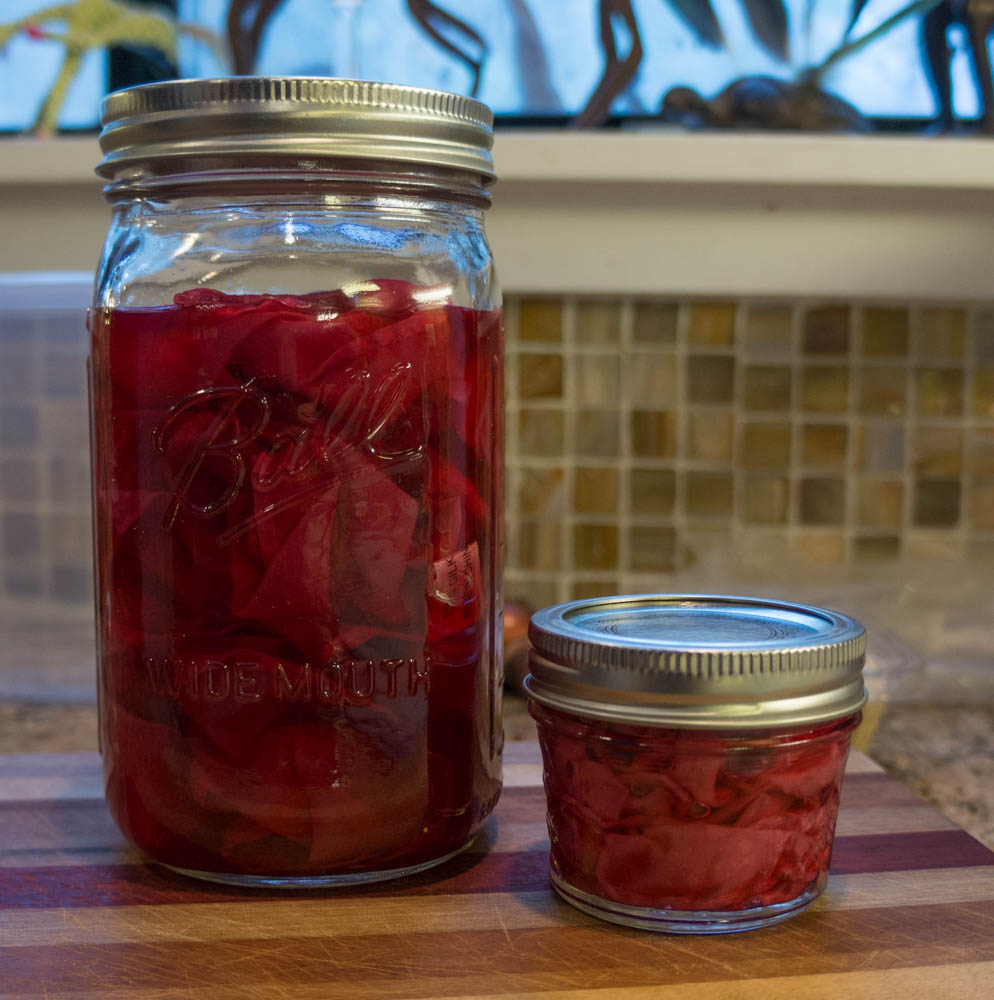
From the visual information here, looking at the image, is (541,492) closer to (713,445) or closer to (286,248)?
(713,445)

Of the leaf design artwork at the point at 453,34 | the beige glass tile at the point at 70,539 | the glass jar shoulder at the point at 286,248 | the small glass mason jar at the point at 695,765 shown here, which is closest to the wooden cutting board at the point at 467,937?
the small glass mason jar at the point at 695,765

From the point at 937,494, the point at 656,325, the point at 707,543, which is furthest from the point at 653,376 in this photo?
the point at 937,494

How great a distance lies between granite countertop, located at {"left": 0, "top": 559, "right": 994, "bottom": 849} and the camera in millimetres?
831

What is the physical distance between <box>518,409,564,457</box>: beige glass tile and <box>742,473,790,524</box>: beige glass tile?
15 centimetres

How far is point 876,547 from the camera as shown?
38.4 inches

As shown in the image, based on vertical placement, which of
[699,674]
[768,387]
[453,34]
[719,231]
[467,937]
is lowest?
[467,937]

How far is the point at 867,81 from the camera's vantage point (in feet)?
3.22

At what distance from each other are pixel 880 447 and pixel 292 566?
642 millimetres

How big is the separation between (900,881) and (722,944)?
10cm

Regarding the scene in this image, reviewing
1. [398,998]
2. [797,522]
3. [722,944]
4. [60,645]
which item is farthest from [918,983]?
[60,645]

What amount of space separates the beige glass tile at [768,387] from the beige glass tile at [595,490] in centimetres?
12

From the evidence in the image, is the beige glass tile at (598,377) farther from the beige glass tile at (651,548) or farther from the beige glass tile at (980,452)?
the beige glass tile at (980,452)

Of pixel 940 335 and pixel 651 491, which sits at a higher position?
pixel 940 335

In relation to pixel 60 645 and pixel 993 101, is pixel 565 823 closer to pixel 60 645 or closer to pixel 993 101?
pixel 60 645
